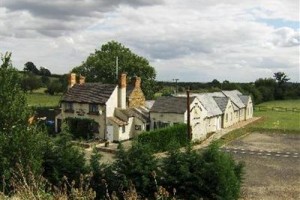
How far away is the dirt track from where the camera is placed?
25642mm

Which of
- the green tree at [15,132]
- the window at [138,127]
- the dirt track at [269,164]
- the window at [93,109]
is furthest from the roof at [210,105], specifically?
the green tree at [15,132]

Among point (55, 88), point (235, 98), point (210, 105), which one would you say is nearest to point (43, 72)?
point (55, 88)

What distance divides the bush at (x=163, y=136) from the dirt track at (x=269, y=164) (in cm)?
491

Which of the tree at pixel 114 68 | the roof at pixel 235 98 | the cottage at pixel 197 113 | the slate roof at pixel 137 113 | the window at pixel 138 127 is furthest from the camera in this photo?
the tree at pixel 114 68

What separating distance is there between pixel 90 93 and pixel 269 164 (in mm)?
21307

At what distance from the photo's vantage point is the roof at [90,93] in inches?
1778

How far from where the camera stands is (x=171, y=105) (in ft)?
153

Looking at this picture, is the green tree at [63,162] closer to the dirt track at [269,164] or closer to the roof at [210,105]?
the dirt track at [269,164]

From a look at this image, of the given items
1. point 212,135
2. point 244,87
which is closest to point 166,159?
point 212,135

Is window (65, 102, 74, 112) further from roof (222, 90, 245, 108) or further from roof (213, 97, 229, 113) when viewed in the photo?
roof (222, 90, 245, 108)

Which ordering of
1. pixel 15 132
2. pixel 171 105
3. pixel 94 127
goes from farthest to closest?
pixel 171 105
pixel 94 127
pixel 15 132

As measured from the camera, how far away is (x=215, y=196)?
1891 centimetres

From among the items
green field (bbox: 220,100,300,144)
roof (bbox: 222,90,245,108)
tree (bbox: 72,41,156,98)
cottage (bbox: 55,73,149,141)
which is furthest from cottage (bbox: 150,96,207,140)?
tree (bbox: 72,41,156,98)

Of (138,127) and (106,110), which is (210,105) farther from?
(106,110)
